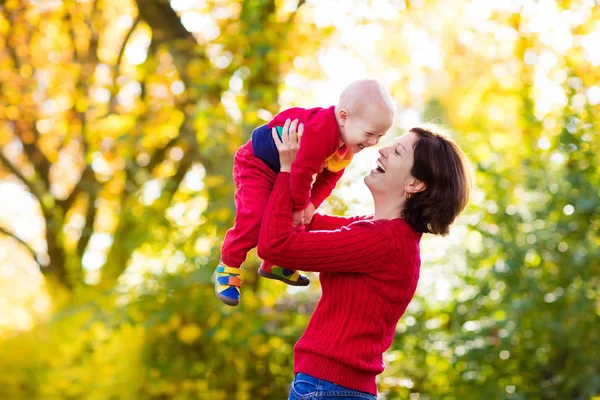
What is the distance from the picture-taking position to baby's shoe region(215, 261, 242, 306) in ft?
7.18

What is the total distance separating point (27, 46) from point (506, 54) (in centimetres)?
448

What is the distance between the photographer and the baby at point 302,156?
2.06 meters

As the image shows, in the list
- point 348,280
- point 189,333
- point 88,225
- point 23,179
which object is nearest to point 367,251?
point 348,280

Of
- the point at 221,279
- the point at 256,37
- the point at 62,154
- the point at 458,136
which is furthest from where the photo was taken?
the point at 62,154

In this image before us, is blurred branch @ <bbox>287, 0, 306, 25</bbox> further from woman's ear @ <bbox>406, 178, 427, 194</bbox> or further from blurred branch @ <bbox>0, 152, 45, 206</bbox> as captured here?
blurred branch @ <bbox>0, 152, 45, 206</bbox>

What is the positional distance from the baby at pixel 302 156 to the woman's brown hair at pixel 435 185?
12 centimetres

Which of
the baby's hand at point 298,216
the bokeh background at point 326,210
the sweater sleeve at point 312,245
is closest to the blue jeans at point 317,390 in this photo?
the sweater sleeve at point 312,245

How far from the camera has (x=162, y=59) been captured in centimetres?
558

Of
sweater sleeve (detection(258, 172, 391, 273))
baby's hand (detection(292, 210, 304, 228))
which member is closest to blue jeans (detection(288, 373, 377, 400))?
sweater sleeve (detection(258, 172, 391, 273))

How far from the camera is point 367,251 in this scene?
6.62 ft

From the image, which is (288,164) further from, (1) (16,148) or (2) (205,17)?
(1) (16,148)

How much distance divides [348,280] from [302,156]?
13.1 inches

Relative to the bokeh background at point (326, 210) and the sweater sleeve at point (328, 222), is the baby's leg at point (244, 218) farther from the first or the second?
the bokeh background at point (326, 210)

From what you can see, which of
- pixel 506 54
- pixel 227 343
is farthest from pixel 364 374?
pixel 506 54
